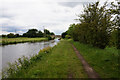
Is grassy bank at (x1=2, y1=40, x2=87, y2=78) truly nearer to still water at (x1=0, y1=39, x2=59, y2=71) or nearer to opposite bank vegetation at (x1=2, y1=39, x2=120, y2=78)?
opposite bank vegetation at (x1=2, y1=39, x2=120, y2=78)

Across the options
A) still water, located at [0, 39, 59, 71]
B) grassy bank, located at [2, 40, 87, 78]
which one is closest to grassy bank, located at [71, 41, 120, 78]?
grassy bank, located at [2, 40, 87, 78]

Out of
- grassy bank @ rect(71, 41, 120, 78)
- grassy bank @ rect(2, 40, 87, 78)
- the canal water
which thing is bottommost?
the canal water

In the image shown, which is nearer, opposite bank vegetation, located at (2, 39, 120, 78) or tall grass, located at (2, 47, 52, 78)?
opposite bank vegetation, located at (2, 39, 120, 78)

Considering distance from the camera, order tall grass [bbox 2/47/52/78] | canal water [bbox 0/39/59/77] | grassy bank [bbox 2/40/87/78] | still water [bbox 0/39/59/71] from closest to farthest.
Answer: grassy bank [bbox 2/40/87/78], tall grass [bbox 2/47/52/78], canal water [bbox 0/39/59/77], still water [bbox 0/39/59/71]

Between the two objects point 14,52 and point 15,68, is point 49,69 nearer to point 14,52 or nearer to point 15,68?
point 15,68

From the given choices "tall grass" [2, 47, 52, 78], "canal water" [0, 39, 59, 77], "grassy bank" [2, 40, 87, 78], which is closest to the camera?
"grassy bank" [2, 40, 87, 78]

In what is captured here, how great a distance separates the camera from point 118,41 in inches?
308

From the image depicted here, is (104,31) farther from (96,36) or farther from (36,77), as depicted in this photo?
(36,77)

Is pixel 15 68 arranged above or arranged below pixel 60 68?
below

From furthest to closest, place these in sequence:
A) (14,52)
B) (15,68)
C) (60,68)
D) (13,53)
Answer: (14,52) < (13,53) < (15,68) < (60,68)

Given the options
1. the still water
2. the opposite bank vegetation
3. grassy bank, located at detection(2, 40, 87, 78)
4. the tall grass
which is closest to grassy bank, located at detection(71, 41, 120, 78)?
the opposite bank vegetation

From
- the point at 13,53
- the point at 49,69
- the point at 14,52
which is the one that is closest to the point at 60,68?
the point at 49,69

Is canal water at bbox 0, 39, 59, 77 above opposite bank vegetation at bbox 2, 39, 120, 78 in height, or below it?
below

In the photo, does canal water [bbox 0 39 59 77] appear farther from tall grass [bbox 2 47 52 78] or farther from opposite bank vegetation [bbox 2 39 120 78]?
opposite bank vegetation [bbox 2 39 120 78]
